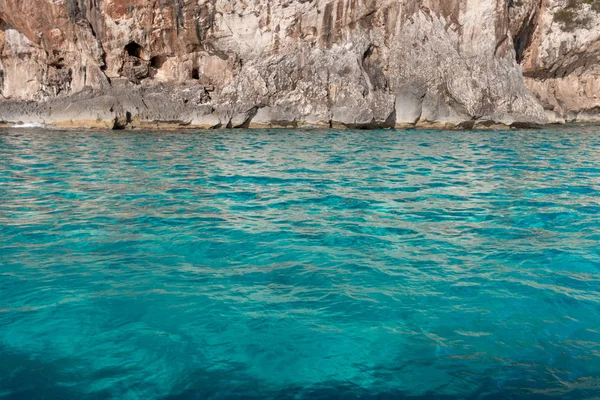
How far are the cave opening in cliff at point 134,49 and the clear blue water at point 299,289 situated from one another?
16729mm

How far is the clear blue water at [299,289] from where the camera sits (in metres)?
3.02

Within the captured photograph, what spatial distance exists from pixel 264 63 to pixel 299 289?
20898mm

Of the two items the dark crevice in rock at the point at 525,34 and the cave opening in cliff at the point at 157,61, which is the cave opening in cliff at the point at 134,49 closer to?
the cave opening in cliff at the point at 157,61

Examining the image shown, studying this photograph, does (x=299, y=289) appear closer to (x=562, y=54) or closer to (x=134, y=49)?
(x=134, y=49)

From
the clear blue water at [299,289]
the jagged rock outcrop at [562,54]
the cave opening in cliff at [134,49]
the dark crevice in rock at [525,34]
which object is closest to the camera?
the clear blue water at [299,289]

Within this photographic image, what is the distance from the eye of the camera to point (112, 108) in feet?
73.7

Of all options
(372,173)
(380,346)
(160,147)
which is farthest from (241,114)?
(380,346)

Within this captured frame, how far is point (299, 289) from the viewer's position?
4.26 m

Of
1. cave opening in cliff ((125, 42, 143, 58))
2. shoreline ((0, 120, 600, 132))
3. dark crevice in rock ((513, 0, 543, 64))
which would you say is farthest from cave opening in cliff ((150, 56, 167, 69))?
dark crevice in rock ((513, 0, 543, 64))

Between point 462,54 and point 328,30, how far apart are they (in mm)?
6303

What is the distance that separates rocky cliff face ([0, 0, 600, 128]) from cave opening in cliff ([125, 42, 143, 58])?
0.17 ft

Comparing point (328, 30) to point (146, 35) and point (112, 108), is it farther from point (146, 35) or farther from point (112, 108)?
point (112, 108)

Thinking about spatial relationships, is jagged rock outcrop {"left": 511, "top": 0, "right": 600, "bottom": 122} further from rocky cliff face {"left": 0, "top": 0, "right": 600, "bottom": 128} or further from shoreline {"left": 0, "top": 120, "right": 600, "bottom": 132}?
shoreline {"left": 0, "top": 120, "right": 600, "bottom": 132}

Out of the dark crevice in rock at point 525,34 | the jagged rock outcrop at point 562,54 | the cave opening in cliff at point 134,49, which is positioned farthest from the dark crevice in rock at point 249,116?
the dark crevice in rock at point 525,34
